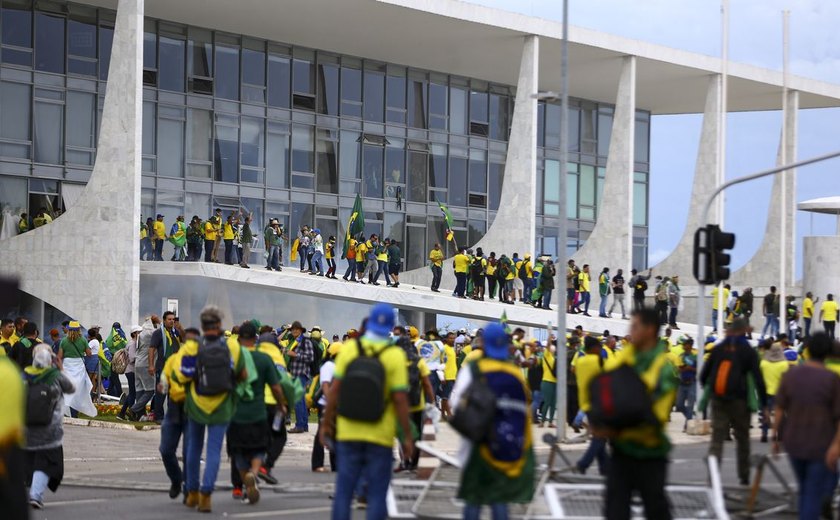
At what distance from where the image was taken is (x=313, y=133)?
45.6 m

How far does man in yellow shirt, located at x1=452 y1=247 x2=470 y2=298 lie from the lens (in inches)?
1495

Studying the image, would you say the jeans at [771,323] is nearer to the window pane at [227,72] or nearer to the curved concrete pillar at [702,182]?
the curved concrete pillar at [702,182]

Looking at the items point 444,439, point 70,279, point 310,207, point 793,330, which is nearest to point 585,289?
point 793,330

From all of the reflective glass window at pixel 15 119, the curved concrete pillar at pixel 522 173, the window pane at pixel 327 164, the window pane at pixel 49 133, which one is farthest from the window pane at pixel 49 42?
the curved concrete pillar at pixel 522 173

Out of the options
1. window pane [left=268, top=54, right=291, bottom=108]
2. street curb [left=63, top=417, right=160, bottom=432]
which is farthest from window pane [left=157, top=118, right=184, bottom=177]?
street curb [left=63, top=417, right=160, bottom=432]

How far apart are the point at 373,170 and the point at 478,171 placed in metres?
4.96

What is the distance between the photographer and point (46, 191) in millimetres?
38156

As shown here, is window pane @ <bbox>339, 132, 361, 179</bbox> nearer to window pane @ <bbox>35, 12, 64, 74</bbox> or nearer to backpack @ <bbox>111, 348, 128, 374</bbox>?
window pane @ <bbox>35, 12, 64, 74</bbox>

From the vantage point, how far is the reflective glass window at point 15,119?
37500mm

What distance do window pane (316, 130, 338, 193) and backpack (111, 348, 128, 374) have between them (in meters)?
20.4

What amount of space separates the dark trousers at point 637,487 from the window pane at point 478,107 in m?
43.0

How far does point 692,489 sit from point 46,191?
30.2 meters

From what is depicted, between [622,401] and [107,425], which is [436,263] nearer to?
[107,425]

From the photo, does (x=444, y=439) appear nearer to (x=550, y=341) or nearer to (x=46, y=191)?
(x=550, y=341)
